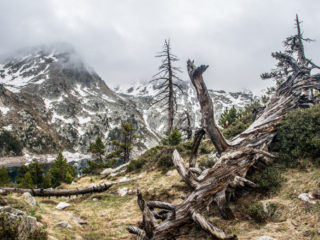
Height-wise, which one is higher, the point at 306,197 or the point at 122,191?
the point at 122,191

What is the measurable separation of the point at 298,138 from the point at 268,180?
7.86 feet

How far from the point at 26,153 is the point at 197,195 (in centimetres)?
16016

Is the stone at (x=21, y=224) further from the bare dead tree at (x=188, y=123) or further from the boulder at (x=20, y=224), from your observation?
the bare dead tree at (x=188, y=123)

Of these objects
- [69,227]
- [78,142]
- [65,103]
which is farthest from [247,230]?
[65,103]

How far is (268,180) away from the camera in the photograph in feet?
21.5

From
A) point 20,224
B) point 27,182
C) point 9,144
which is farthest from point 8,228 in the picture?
point 9,144

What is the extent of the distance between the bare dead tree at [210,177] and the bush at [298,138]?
18.5 inches

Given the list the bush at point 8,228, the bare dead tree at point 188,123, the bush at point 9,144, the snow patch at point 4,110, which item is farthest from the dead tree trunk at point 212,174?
the snow patch at point 4,110

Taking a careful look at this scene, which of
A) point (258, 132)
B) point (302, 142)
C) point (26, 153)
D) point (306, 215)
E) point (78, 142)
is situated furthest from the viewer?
point (78, 142)

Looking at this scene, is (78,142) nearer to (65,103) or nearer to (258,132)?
(65,103)

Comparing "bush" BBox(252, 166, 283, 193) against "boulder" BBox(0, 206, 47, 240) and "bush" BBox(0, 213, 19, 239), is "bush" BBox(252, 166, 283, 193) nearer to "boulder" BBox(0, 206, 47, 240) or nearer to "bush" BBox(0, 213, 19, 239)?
"boulder" BBox(0, 206, 47, 240)

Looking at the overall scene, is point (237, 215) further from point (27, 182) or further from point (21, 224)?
point (27, 182)

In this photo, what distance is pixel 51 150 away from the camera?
14938cm

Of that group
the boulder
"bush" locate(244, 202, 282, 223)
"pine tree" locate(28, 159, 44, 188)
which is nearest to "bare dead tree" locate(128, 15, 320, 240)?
"bush" locate(244, 202, 282, 223)
